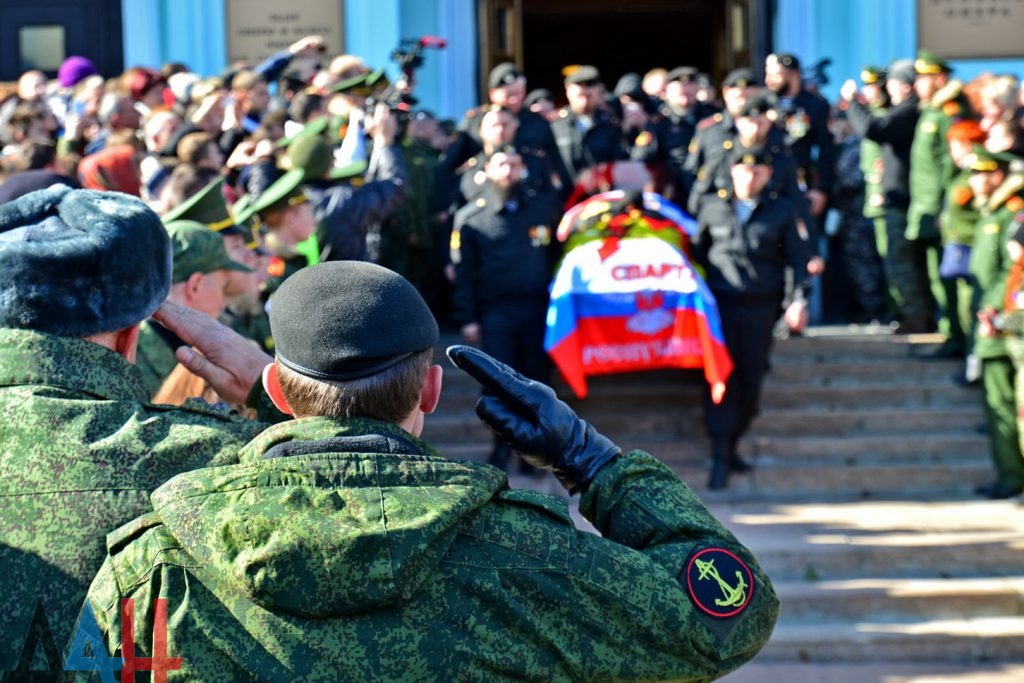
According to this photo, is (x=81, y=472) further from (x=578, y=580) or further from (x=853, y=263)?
(x=853, y=263)

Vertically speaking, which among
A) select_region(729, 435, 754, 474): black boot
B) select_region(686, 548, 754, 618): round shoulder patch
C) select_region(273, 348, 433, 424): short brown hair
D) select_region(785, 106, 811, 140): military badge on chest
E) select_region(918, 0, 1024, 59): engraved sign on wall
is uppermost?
select_region(918, 0, 1024, 59): engraved sign on wall

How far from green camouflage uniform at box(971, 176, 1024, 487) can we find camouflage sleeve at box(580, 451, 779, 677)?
5.72m

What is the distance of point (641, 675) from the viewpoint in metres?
1.91

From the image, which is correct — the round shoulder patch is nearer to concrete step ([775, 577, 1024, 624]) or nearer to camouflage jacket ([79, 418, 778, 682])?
camouflage jacket ([79, 418, 778, 682])

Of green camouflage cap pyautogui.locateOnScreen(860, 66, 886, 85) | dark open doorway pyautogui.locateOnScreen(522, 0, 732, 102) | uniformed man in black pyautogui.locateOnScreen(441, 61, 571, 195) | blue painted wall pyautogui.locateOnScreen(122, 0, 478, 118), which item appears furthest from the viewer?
dark open doorway pyautogui.locateOnScreen(522, 0, 732, 102)

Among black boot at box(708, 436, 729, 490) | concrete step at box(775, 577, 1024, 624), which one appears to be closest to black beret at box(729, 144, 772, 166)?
A: black boot at box(708, 436, 729, 490)

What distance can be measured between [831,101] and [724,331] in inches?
192

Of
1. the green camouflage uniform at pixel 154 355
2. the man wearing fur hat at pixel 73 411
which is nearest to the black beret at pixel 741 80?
the green camouflage uniform at pixel 154 355

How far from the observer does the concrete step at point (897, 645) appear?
609 centimetres

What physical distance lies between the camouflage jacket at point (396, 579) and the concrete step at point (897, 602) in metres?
4.53

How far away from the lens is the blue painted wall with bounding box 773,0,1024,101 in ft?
39.2

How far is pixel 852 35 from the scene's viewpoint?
12047mm

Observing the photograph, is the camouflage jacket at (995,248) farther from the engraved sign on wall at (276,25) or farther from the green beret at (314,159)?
the engraved sign on wall at (276,25)

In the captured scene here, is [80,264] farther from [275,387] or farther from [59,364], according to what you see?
[275,387]
